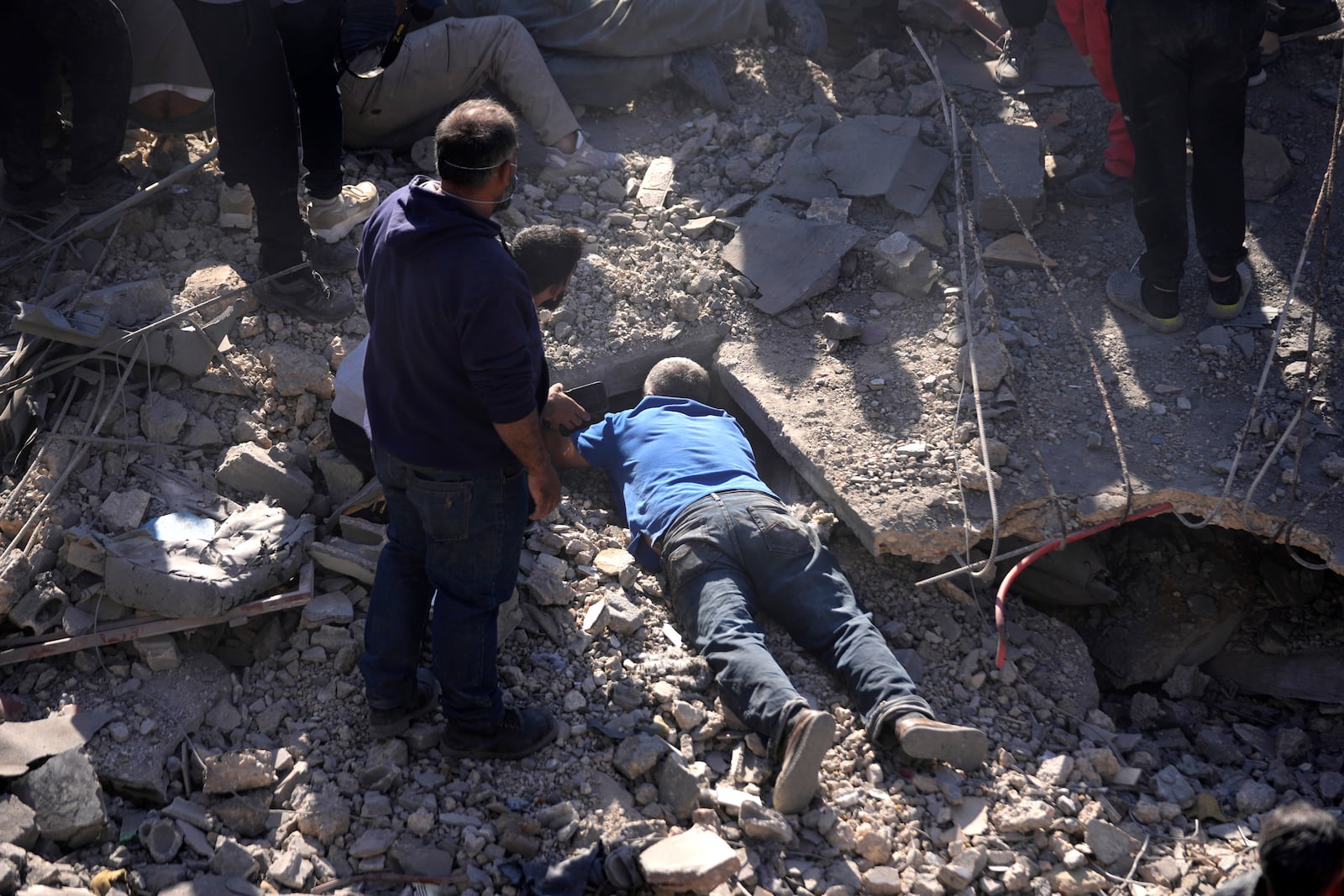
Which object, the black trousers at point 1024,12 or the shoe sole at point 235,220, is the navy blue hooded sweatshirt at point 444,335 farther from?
the black trousers at point 1024,12

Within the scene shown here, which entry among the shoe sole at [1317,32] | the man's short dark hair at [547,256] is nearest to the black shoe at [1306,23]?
the shoe sole at [1317,32]

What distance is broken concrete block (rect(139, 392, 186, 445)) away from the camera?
3.88 m

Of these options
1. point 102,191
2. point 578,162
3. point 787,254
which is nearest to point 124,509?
point 102,191

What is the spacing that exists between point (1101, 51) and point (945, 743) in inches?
145

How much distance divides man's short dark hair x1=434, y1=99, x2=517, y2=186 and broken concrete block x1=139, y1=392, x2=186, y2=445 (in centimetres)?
191

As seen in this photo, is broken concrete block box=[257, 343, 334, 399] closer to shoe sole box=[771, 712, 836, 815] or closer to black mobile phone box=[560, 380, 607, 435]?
black mobile phone box=[560, 380, 607, 435]

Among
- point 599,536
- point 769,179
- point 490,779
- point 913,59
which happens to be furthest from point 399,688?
Answer: point 913,59

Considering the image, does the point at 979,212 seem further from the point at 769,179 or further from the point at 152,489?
the point at 152,489

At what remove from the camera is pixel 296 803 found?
3.04 meters

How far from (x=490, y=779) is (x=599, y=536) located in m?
1.32

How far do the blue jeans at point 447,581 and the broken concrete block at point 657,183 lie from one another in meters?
3.05

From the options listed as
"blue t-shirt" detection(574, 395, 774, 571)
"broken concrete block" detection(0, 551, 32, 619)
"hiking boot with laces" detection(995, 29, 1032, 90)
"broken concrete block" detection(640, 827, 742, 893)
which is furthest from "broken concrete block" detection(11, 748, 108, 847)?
"hiking boot with laces" detection(995, 29, 1032, 90)

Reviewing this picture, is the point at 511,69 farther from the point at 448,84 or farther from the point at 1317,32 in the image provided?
the point at 1317,32

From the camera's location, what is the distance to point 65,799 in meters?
2.82
